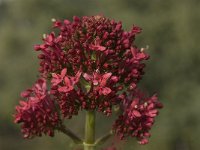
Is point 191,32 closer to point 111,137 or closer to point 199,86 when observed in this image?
point 199,86

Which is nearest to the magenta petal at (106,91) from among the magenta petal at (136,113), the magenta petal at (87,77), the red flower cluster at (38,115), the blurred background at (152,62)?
the magenta petal at (87,77)

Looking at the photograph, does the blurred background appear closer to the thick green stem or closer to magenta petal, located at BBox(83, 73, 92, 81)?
the thick green stem

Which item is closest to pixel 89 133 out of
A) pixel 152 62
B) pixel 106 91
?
pixel 106 91

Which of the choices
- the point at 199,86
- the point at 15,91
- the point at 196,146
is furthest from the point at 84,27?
the point at 15,91

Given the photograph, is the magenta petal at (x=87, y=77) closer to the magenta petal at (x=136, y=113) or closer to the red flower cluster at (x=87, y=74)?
the red flower cluster at (x=87, y=74)

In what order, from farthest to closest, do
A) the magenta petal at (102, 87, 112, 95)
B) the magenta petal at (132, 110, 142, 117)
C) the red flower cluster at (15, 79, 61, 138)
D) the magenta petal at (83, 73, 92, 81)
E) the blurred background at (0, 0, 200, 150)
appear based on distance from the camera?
1. the blurred background at (0, 0, 200, 150)
2. the red flower cluster at (15, 79, 61, 138)
3. the magenta petal at (132, 110, 142, 117)
4. the magenta petal at (83, 73, 92, 81)
5. the magenta petal at (102, 87, 112, 95)

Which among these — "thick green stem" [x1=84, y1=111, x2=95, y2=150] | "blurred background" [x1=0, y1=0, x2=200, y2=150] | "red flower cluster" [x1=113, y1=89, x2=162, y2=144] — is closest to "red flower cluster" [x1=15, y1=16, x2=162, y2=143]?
"red flower cluster" [x1=113, y1=89, x2=162, y2=144]
